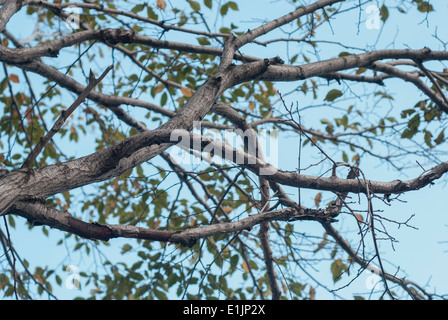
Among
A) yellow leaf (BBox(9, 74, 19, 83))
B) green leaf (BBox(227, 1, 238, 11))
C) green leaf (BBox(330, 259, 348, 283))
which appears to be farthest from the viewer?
yellow leaf (BBox(9, 74, 19, 83))

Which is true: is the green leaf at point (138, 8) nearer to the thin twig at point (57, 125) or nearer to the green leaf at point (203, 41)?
the green leaf at point (203, 41)

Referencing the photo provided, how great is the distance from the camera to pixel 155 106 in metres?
3.86

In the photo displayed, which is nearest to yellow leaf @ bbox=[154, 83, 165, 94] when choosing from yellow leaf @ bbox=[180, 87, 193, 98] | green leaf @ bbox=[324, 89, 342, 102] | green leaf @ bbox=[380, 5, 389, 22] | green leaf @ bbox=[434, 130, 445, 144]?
yellow leaf @ bbox=[180, 87, 193, 98]

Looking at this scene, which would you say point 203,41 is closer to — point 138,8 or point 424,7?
point 138,8

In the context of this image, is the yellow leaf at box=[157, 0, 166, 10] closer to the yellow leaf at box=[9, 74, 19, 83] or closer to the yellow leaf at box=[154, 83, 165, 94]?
the yellow leaf at box=[154, 83, 165, 94]

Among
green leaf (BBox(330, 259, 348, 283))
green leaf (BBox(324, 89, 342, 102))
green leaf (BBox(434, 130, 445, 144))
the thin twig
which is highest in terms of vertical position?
green leaf (BBox(324, 89, 342, 102))

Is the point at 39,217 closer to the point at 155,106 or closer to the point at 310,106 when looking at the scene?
the point at 155,106

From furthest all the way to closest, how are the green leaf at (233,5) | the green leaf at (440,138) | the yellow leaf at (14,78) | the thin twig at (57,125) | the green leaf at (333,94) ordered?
the yellow leaf at (14,78) → the green leaf at (233,5) → the green leaf at (440,138) → the green leaf at (333,94) → the thin twig at (57,125)

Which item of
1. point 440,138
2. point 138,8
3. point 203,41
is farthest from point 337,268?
point 138,8

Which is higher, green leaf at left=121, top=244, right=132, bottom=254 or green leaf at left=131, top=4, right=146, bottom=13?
green leaf at left=131, top=4, right=146, bottom=13

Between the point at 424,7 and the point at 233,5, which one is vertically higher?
the point at 233,5

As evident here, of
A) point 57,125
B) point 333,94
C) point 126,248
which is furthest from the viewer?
point 126,248

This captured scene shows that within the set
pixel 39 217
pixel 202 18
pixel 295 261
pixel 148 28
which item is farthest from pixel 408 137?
pixel 39 217

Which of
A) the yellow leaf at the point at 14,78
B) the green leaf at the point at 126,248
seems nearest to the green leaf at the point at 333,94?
the green leaf at the point at 126,248
